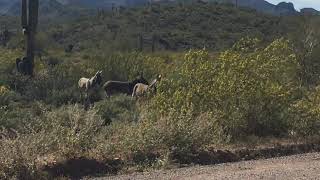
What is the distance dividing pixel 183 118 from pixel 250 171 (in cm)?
198

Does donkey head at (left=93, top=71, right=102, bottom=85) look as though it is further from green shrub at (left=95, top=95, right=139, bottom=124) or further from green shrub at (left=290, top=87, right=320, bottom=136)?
green shrub at (left=290, top=87, right=320, bottom=136)

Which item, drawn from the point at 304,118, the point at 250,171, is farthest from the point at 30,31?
the point at 250,171

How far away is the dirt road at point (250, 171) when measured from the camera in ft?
31.4

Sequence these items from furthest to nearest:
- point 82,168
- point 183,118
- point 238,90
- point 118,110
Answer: point 118,110, point 238,90, point 183,118, point 82,168

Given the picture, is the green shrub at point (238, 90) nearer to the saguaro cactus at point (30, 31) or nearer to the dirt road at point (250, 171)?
the dirt road at point (250, 171)

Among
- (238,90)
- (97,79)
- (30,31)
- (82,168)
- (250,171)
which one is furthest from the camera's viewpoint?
(30,31)

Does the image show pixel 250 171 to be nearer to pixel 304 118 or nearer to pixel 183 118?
pixel 183 118

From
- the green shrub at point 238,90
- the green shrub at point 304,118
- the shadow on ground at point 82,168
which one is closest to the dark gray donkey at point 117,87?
the green shrub at point 238,90

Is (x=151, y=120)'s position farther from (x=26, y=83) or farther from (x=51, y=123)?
(x=26, y=83)

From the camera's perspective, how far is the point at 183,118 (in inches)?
456

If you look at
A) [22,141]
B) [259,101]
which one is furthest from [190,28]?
[22,141]

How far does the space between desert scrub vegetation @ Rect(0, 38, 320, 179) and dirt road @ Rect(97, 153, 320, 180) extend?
25.2 inches

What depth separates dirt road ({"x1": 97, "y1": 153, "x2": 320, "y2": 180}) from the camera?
9.56 metres

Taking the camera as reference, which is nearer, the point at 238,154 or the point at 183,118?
the point at 183,118
